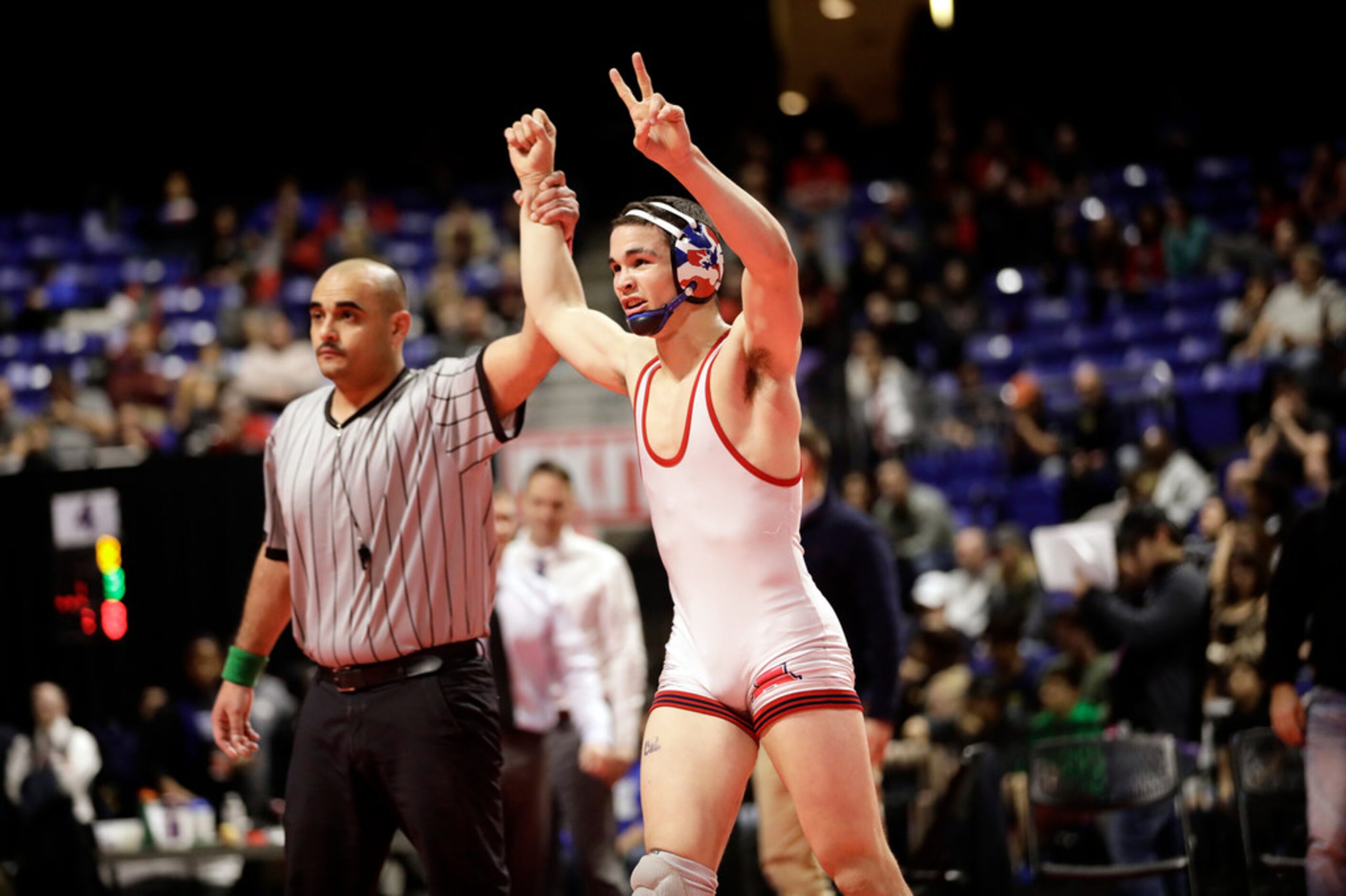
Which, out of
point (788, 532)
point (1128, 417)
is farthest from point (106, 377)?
point (788, 532)

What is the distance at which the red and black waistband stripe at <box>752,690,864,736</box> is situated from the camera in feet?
10.8

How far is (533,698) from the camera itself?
6.24 meters

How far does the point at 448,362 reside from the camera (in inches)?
165

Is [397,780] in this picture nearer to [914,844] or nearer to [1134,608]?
[914,844]

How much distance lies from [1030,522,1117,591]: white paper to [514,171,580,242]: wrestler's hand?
418cm

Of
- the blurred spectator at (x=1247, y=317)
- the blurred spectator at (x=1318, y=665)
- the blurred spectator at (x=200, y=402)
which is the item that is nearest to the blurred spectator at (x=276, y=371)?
the blurred spectator at (x=200, y=402)

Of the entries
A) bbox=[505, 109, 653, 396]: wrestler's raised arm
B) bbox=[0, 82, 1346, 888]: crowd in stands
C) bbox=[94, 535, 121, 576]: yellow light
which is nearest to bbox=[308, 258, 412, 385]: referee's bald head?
Result: bbox=[505, 109, 653, 396]: wrestler's raised arm

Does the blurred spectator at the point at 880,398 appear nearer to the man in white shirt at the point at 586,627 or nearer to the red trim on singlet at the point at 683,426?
the man in white shirt at the point at 586,627

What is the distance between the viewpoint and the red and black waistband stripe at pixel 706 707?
3.37 metres

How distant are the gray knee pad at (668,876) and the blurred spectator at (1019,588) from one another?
6692 millimetres

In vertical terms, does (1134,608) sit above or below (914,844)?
above

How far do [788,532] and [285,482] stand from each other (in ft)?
4.78

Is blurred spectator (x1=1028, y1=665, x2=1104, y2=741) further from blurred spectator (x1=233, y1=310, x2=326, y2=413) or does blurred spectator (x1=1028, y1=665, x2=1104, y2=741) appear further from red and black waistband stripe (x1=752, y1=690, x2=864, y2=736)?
blurred spectator (x1=233, y1=310, x2=326, y2=413)

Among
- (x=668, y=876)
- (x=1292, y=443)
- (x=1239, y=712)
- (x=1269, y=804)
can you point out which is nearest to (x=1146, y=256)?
(x=1292, y=443)
